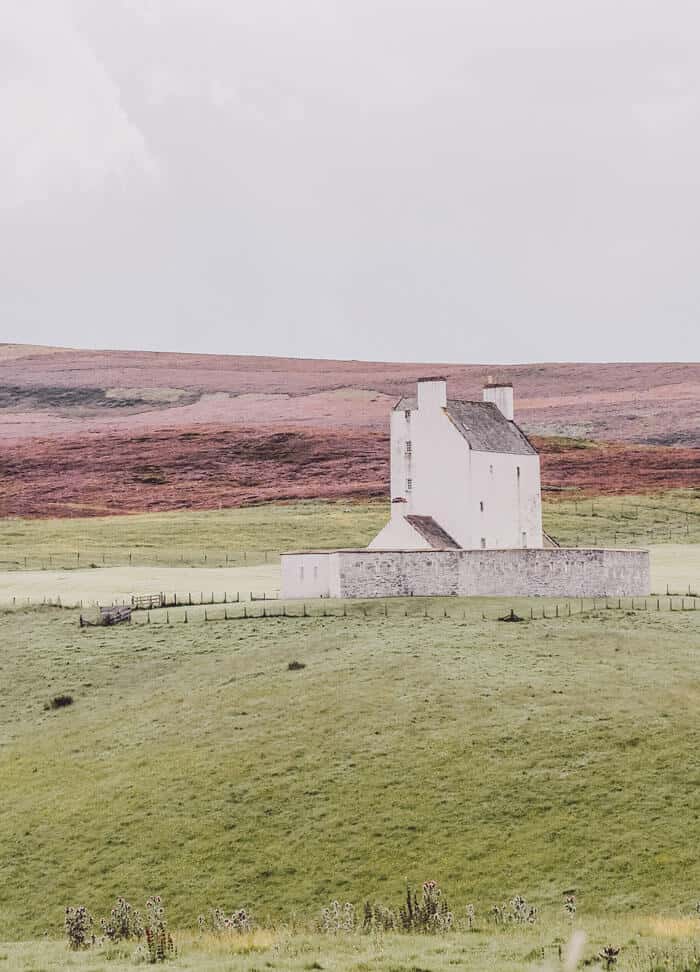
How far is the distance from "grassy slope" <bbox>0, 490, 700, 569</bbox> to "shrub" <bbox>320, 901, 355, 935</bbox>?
48881 mm

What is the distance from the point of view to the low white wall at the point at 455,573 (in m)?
54.5

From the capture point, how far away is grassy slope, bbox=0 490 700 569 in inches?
2980

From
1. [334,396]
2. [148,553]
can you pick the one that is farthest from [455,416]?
[334,396]

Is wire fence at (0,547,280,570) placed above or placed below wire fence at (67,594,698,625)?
above

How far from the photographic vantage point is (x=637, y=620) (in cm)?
4828

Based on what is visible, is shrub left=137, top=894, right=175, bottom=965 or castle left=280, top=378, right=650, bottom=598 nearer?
shrub left=137, top=894, right=175, bottom=965

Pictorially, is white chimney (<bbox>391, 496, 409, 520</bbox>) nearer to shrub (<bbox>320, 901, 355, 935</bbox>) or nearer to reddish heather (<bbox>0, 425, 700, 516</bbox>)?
reddish heather (<bbox>0, 425, 700, 516</bbox>)

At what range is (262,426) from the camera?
128875 millimetres

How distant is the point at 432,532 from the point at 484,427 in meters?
7.02

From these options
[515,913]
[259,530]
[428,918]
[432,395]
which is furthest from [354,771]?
[259,530]

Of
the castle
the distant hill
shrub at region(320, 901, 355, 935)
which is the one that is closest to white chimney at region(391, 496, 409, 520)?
the castle

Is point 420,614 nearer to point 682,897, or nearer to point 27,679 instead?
point 27,679

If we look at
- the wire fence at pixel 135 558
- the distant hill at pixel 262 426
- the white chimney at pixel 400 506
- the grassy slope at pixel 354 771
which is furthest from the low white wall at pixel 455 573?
the distant hill at pixel 262 426

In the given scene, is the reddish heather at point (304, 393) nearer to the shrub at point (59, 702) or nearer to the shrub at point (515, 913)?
the shrub at point (59, 702)
